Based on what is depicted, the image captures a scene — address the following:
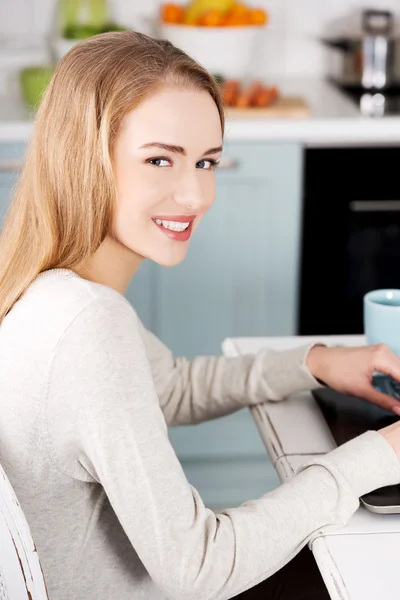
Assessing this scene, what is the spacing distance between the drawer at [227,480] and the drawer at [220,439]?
0.02 metres

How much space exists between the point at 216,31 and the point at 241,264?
0.60 metres

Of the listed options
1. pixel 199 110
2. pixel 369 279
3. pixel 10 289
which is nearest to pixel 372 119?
pixel 369 279

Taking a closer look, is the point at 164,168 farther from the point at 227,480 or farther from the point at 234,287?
the point at 227,480

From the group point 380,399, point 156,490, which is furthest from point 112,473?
point 380,399

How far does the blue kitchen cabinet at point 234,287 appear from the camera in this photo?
2.36 metres

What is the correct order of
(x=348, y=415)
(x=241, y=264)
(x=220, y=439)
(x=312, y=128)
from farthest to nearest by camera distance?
(x=220, y=439) → (x=241, y=264) → (x=312, y=128) → (x=348, y=415)

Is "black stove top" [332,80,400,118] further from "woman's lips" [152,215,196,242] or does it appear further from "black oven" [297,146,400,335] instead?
"woman's lips" [152,215,196,242]

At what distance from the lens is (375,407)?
1.25 metres

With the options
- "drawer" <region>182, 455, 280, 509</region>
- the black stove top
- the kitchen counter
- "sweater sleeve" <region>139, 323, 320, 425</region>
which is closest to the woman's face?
"sweater sleeve" <region>139, 323, 320, 425</region>

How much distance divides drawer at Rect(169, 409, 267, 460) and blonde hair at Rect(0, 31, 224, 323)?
1.47 metres

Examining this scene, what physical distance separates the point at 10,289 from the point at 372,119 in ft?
4.79

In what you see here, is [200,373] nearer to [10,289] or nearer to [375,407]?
[375,407]

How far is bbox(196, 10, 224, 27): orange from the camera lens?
2502 mm

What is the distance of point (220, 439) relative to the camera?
2547mm
